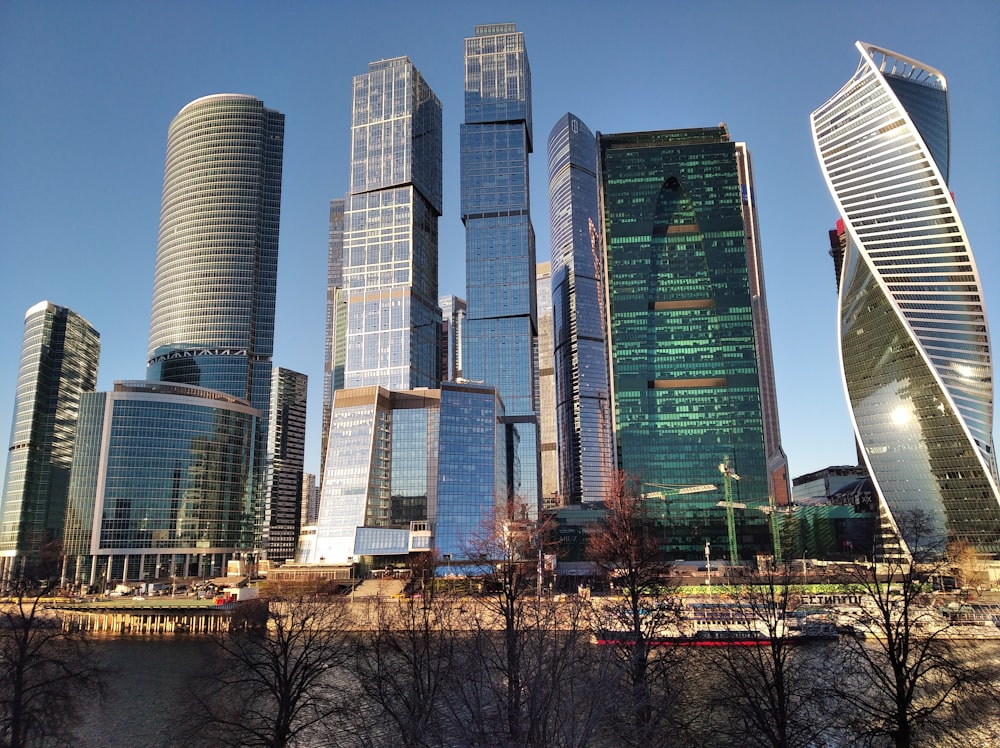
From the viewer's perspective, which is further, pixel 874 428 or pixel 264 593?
pixel 874 428

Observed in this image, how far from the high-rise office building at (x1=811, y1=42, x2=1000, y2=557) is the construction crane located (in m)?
31.3

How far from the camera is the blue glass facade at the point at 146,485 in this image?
172625 mm

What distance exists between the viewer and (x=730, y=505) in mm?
172000

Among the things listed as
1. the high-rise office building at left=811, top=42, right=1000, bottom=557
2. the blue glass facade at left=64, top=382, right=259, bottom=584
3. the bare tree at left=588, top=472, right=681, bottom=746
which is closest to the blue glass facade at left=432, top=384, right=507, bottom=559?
the blue glass facade at left=64, top=382, right=259, bottom=584

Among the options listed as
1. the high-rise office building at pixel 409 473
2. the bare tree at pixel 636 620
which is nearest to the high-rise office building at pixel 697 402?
the high-rise office building at pixel 409 473

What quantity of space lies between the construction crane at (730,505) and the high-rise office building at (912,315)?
31344 mm

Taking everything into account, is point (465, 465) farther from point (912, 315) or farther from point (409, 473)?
point (912, 315)

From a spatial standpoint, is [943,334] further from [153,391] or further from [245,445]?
[153,391]

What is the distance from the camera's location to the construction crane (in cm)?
17288

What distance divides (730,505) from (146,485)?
139m

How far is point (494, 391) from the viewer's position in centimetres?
17112

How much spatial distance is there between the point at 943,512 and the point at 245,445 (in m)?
170

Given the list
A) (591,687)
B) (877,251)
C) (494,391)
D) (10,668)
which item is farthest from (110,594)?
(877,251)

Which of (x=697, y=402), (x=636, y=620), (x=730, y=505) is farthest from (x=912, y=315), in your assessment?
(x=636, y=620)
